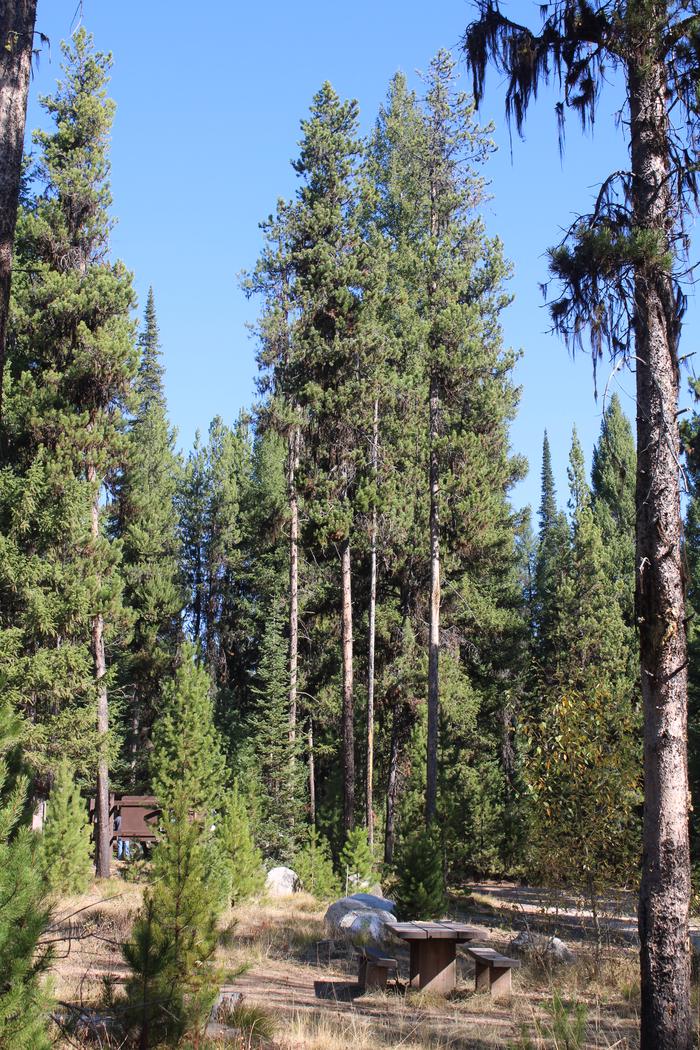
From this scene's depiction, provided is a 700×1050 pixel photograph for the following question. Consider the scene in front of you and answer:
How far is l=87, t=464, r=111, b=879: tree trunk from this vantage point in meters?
19.8

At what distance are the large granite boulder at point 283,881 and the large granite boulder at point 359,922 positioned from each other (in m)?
6.30

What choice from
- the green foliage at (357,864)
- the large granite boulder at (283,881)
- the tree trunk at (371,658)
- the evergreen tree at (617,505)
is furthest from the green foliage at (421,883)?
the evergreen tree at (617,505)

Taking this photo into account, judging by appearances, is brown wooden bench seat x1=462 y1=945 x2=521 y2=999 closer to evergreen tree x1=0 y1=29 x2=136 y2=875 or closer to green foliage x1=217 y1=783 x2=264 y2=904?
green foliage x1=217 y1=783 x2=264 y2=904

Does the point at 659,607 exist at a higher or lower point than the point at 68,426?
lower

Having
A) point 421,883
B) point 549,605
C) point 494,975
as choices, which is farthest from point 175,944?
point 549,605

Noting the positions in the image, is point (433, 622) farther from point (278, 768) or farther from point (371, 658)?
point (278, 768)

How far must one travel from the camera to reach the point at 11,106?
5684 mm

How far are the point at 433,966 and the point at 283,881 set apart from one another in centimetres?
1215

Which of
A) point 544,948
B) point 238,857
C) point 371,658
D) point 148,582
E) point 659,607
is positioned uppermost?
point 148,582

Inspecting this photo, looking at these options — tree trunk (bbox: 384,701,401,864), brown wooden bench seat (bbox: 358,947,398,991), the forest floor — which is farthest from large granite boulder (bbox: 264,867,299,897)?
brown wooden bench seat (bbox: 358,947,398,991)

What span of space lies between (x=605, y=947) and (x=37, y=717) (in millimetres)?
12352

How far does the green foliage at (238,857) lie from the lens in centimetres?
1650

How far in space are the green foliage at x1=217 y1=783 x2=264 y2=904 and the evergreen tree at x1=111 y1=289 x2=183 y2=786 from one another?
1346 centimetres

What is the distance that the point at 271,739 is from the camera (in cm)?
2603
